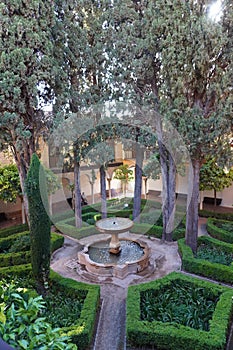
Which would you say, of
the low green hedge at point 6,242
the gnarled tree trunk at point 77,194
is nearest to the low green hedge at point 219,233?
the gnarled tree trunk at point 77,194

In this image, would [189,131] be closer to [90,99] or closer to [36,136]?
[90,99]

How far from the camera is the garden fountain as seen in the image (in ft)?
26.7

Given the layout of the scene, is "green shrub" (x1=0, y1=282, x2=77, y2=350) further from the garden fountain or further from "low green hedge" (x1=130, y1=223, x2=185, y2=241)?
"low green hedge" (x1=130, y1=223, x2=185, y2=241)

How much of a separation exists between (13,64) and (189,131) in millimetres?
5873

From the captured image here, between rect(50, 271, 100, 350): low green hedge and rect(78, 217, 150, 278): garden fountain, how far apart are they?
151cm

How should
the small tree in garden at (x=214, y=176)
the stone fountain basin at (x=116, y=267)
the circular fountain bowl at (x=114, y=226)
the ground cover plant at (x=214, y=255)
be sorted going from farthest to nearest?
the small tree in garden at (x=214, y=176) → the circular fountain bowl at (x=114, y=226) → the ground cover plant at (x=214, y=255) → the stone fountain basin at (x=116, y=267)

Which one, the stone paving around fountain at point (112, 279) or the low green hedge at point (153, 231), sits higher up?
the low green hedge at point (153, 231)

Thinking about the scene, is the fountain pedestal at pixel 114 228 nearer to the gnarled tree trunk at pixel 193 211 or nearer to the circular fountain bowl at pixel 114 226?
the circular fountain bowl at pixel 114 226

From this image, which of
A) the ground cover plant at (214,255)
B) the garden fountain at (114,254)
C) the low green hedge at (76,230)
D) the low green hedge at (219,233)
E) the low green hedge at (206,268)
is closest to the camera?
the low green hedge at (206,268)

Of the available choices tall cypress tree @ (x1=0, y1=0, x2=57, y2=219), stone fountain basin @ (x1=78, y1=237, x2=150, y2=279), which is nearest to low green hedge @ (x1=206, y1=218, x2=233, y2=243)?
stone fountain basin @ (x1=78, y1=237, x2=150, y2=279)

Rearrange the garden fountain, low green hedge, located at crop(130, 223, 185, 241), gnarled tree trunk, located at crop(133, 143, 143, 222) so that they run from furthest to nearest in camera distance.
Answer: gnarled tree trunk, located at crop(133, 143, 143, 222)
low green hedge, located at crop(130, 223, 185, 241)
the garden fountain

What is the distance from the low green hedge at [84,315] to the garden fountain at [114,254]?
1.51 m

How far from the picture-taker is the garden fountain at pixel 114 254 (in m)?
8.13

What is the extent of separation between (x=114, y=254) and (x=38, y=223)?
11.5 feet
